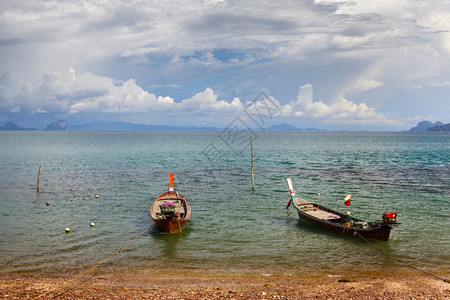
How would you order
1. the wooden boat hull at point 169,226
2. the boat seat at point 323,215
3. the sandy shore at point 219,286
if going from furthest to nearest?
the boat seat at point 323,215, the wooden boat hull at point 169,226, the sandy shore at point 219,286

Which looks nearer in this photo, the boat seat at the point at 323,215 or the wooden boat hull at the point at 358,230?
the wooden boat hull at the point at 358,230

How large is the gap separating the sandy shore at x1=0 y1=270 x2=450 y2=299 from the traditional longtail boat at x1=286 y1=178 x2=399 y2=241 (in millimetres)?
4618

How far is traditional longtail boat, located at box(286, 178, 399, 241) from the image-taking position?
72.9ft

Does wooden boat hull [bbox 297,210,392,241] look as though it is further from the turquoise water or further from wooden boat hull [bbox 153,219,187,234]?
wooden boat hull [bbox 153,219,187,234]

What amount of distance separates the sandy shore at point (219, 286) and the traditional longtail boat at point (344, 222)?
4.62m

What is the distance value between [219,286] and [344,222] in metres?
12.9

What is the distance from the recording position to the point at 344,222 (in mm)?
25312

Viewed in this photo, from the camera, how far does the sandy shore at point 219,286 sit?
14875 mm

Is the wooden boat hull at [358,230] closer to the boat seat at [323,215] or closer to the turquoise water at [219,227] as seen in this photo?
the turquoise water at [219,227]

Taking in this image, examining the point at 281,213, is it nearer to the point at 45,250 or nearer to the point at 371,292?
the point at 371,292

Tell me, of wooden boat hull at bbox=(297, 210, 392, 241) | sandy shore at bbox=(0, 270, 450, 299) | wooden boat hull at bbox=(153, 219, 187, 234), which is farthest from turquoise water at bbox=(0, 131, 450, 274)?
sandy shore at bbox=(0, 270, 450, 299)

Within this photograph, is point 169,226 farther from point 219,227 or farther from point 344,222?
point 344,222

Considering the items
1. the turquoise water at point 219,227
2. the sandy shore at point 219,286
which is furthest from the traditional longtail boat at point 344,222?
the sandy shore at point 219,286

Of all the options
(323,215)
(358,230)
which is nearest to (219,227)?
(323,215)
